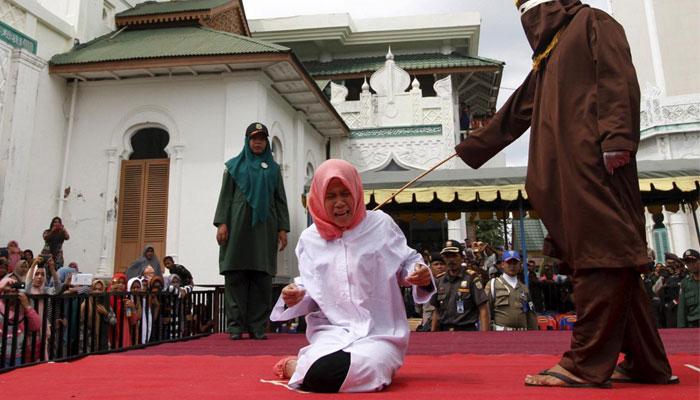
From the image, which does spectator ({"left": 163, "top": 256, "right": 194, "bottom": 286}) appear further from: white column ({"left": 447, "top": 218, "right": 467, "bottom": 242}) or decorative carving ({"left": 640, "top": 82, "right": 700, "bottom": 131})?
decorative carving ({"left": 640, "top": 82, "right": 700, "bottom": 131})

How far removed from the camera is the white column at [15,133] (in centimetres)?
891

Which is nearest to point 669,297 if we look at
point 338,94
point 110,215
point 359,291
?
point 359,291

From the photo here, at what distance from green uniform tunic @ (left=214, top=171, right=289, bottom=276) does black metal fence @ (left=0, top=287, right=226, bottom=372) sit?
35.2 inches

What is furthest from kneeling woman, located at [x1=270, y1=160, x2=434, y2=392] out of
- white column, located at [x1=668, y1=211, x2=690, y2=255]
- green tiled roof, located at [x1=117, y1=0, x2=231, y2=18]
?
white column, located at [x1=668, y1=211, x2=690, y2=255]

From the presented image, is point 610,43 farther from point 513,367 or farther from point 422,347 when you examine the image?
point 422,347

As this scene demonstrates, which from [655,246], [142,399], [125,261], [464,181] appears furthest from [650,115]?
[142,399]

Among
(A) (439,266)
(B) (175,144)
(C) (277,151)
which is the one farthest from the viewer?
(C) (277,151)

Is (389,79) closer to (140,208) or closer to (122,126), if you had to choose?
(122,126)

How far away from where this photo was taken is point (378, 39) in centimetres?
1788

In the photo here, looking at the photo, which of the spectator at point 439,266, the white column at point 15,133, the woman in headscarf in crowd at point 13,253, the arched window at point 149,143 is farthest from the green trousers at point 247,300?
the arched window at point 149,143

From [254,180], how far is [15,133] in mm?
6566

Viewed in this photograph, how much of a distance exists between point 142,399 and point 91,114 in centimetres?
991

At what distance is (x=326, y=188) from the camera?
7.62 ft

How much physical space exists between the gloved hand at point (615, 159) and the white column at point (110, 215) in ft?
31.5
